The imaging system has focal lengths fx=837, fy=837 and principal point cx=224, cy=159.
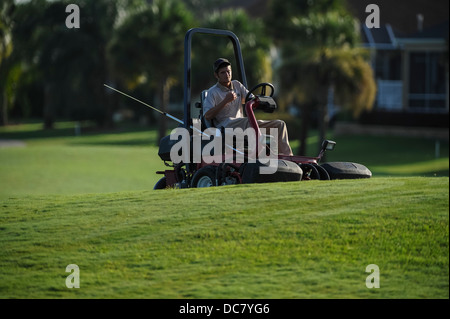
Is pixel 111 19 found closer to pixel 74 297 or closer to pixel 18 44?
pixel 18 44

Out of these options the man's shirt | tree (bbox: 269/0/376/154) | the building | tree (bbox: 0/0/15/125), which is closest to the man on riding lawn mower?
the man's shirt

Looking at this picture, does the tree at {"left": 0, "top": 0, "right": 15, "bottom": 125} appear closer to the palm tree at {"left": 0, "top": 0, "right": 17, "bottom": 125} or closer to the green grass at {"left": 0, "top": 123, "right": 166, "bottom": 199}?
the palm tree at {"left": 0, "top": 0, "right": 17, "bottom": 125}

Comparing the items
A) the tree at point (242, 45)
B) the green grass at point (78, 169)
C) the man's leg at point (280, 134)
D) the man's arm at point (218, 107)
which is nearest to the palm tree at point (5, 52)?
the green grass at point (78, 169)

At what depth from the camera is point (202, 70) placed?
152 feet

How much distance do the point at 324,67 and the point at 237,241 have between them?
89.9 ft

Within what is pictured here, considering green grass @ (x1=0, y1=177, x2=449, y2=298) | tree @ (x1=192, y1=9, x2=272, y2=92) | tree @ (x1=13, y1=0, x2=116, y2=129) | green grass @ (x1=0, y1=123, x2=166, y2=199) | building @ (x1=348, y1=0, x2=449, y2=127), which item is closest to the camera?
green grass @ (x1=0, y1=177, x2=449, y2=298)

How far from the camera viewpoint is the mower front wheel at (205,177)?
988 cm

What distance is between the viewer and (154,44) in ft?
139

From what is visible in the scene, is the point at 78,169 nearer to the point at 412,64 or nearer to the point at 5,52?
the point at 412,64

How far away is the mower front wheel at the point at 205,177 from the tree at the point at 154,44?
32039mm

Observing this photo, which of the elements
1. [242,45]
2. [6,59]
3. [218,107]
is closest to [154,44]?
[242,45]

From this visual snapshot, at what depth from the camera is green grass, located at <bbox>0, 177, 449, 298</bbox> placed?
6.75m

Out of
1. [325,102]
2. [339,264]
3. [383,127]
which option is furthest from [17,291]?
[383,127]

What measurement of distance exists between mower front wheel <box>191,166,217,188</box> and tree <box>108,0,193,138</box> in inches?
1261
